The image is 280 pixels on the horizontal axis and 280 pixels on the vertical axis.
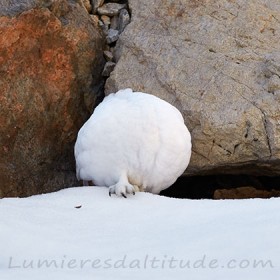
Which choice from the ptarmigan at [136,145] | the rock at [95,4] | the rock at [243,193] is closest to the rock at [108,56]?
the rock at [95,4]

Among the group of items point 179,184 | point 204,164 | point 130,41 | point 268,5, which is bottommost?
point 179,184

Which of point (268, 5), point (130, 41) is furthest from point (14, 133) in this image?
point (268, 5)

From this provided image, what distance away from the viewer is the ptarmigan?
355 cm

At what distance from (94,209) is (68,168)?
1.22 metres

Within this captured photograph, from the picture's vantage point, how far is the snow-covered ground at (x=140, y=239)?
2.20m

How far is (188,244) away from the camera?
7.97 ft

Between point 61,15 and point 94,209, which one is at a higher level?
point 61,15

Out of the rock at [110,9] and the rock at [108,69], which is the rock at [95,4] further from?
the rock at [108,69]

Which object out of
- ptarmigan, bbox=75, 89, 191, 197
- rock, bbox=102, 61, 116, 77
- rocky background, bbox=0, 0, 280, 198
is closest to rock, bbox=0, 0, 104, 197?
rocky background, bbox=0, 0, 280, 198

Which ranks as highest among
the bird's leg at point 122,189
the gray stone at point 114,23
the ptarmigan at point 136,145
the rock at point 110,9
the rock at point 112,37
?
the rock at point 110,9

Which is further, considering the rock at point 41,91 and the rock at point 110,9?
the rock at point 110,9

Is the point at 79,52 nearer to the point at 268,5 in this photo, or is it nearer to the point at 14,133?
the point at 14,133

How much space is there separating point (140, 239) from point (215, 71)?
1.81m

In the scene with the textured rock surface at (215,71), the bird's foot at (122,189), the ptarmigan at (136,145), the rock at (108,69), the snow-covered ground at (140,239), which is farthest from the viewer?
the rock at (108,69)
